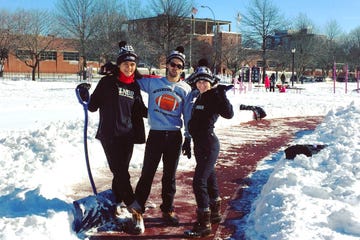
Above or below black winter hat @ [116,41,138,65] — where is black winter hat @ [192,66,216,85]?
below

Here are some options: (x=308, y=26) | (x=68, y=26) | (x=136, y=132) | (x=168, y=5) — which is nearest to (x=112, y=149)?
(x=136, y=132)

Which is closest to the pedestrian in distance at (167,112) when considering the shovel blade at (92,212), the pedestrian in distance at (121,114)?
the pedestrian in distance at (121,114)

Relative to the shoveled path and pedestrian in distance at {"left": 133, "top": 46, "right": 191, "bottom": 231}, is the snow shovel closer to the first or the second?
the shoveled path

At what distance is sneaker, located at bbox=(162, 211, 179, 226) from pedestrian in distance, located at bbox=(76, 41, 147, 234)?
17.0 inches

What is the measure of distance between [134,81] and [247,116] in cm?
1194

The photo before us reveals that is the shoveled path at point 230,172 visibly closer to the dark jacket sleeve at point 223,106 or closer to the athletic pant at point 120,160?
the athletic pant at point 120,160

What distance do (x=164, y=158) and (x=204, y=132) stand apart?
1.80 ft

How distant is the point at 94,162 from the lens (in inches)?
312

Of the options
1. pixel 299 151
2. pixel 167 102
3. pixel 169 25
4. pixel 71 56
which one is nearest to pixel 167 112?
pixel 167 102

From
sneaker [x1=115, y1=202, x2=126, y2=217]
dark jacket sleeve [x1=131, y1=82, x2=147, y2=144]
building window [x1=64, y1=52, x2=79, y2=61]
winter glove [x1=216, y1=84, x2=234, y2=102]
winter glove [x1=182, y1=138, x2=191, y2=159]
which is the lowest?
sneaker [x1=115, y1=202, x2=126, y2=217]

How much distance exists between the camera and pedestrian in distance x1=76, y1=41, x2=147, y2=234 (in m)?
4.53

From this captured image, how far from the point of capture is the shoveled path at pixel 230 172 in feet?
15.7

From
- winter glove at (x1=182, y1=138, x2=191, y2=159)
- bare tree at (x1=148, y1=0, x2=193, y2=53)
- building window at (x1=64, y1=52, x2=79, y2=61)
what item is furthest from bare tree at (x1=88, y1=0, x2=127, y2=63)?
winter glove at (x1=182, y1=138, x2=191, y2=159)

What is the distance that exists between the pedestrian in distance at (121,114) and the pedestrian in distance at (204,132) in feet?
1.92
